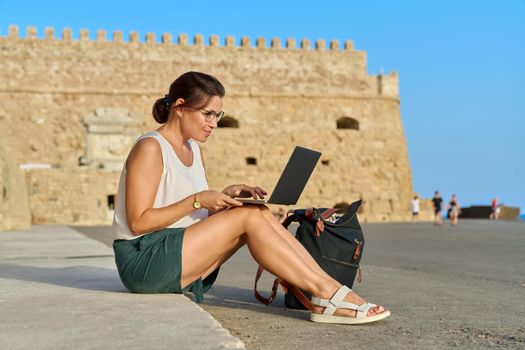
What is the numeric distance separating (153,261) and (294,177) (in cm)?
73

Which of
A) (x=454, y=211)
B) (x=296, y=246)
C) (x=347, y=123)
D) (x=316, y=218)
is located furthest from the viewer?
(x=347, y=123)

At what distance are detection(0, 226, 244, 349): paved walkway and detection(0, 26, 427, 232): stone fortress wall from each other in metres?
15.7

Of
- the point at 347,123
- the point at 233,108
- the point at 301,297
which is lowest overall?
the point at 301,297

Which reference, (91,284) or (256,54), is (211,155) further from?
(91,284)

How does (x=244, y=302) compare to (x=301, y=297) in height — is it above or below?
below

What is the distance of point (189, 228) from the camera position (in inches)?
120

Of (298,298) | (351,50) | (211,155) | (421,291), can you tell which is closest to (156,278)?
(298,298)

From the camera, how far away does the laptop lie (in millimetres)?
3020

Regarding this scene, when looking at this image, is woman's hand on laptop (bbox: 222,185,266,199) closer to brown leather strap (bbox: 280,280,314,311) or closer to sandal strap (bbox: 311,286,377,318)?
brown leather strap (bbox: 280,280,314,311)

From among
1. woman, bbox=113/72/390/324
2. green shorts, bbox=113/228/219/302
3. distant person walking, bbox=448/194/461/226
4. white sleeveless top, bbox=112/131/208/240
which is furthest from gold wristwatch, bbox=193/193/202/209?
distant person walking, bbox=448/194/461/226

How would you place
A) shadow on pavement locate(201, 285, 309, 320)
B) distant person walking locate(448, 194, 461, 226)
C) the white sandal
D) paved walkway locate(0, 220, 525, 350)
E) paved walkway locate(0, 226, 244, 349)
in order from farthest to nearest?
distant person walking locate(448, 194, 461, 226), shadow on pavement locate(201, 285, 309, 320), the white sandal, paved walkway locate(0, 220, 525, 350), paved walkway locate(0, 226, 244, 349)

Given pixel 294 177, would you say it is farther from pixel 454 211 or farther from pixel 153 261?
pixel 454 211

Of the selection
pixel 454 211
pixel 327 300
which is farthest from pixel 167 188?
pixel 454 211

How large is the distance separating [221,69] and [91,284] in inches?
730
